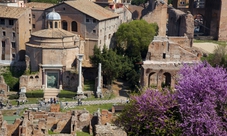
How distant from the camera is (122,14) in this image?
5191 centimetres

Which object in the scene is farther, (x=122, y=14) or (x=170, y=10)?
(x=170, y=10)

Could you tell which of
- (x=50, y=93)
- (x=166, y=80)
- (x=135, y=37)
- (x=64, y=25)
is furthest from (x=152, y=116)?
(x=64, y=25)

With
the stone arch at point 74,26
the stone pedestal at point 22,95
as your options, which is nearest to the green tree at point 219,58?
the stone arch at point 74,26

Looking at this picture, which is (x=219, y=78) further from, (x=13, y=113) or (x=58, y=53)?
(x=58, y=53)

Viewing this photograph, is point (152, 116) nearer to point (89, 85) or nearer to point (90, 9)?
point (89, 85)

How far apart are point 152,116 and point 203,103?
2.57 m

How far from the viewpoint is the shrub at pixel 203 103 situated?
18.8m

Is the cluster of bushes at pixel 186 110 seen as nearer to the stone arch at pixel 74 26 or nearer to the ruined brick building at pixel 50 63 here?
the ruined brick building at pixel 50 63

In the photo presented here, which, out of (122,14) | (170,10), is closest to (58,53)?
(122,14)

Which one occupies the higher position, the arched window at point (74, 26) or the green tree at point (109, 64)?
the arched window at point (74, 26)

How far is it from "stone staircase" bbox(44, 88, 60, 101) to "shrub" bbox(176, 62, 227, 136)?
1712 centimetres

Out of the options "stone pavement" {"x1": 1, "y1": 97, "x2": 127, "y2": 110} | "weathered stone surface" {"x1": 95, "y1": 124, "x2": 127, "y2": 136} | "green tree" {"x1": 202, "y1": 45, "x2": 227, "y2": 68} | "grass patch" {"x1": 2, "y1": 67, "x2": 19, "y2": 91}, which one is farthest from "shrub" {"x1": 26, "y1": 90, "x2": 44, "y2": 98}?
"green tree" {"x1": 202, "y1": 45, "x2": 227, "y2": 68}

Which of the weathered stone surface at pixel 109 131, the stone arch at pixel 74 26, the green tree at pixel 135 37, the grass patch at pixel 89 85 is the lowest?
the grass patch at pixel 89 85

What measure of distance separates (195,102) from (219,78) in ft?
5.69
